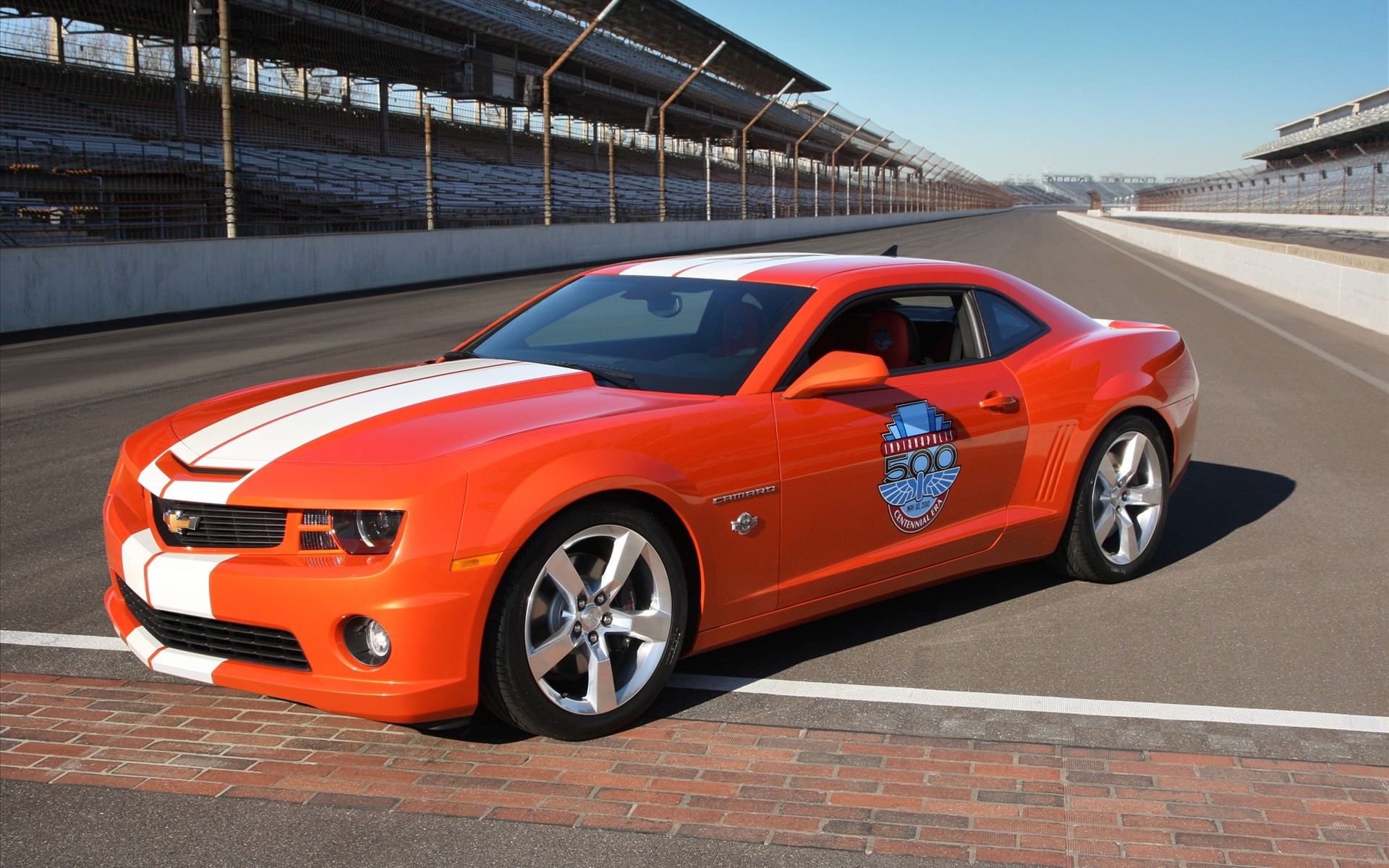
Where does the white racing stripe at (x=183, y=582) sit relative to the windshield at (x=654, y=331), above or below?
below

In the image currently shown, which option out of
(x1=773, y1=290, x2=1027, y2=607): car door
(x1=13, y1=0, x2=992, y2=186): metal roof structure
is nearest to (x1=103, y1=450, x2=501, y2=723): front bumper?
(x1=773, y1=290, x2=1027, y2=607): car door

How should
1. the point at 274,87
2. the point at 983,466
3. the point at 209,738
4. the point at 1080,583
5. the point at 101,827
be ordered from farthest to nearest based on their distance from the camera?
the point at 274,87, the point at 1080,583, the point at 983,466, the point at 209,738, the point at 101,827

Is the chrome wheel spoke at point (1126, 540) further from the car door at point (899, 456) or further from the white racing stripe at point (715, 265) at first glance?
the white racing stripe at point (715, 265)

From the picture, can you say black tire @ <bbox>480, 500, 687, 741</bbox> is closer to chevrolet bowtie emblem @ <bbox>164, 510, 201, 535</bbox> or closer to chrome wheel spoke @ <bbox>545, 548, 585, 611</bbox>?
chrome wheel spoke @ <bbox>545, 548, 585, 611</bbox>

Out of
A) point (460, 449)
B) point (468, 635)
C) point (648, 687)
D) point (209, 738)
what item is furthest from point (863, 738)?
point (209, 738)

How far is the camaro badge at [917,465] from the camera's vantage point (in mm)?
4316

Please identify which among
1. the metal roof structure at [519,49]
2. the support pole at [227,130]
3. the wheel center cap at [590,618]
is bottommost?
the wheel center cap at [590,618]

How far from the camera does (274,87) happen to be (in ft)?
140

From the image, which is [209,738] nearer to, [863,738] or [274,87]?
[863,738]

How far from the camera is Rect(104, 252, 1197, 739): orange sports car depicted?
328 centimetres

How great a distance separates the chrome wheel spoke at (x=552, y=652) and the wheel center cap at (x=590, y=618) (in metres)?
0.03

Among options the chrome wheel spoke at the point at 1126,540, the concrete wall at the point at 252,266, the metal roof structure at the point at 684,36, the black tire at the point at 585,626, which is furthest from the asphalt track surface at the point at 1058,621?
the metal roof structure at the point at 684,36

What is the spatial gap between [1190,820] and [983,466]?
1765 mm

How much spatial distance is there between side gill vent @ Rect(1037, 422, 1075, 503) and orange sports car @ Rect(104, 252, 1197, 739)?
1 cm
